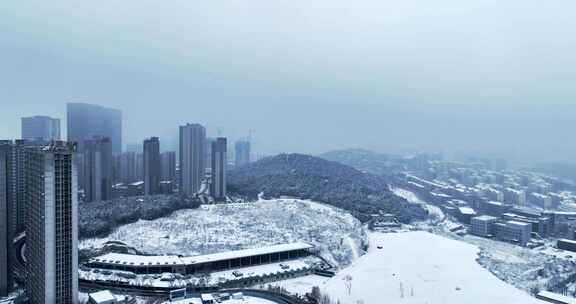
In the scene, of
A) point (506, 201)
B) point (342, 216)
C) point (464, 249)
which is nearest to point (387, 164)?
point (506, 201)

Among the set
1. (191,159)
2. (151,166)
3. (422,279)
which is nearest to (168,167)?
(151,166)

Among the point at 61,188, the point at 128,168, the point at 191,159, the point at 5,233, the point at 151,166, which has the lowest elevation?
the point at 128,168

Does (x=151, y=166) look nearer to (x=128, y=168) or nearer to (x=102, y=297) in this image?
(x=128, y=168)

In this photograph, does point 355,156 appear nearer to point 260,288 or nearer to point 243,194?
point 243,194

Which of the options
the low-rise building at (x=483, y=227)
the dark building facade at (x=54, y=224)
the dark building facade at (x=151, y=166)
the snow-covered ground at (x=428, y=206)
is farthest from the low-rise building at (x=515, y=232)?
the dark building facade at (x=151, y=166)

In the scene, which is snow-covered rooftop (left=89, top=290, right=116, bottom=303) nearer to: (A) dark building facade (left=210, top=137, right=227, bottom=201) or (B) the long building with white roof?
(B) the long building with white roof

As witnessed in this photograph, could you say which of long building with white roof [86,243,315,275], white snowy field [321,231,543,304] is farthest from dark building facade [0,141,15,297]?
white snowy field [321,231,543,304]
